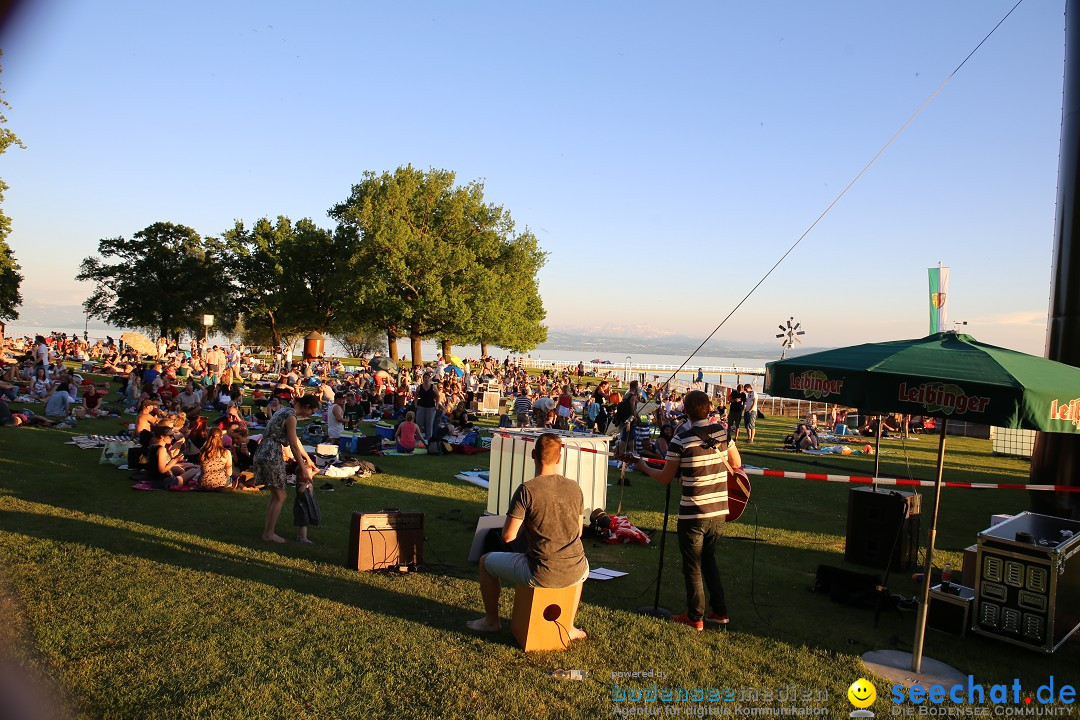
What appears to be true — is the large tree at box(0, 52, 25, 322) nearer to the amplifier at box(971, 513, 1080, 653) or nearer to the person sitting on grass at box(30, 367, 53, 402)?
the person sitting on grass at box(30, 367, 53, 402)

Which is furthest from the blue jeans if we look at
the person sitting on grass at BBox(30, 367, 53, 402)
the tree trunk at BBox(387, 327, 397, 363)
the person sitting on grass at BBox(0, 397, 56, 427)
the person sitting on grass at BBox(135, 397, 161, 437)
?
the tree trunk at BBox(387, 327, 397, 363)

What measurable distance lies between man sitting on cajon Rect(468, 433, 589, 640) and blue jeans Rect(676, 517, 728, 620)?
95 cm

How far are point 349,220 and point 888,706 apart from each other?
49.2m

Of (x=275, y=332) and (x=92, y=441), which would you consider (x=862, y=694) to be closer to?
(x=92, y=441)

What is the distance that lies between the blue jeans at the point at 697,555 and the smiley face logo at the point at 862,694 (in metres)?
1.25

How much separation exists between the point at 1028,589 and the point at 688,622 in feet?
8.74

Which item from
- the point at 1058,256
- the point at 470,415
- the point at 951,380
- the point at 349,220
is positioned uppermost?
the point at 349,220

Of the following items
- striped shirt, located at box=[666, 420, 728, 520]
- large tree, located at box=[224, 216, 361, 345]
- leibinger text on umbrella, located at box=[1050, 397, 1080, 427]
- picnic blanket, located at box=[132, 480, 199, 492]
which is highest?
large tree, located at box=[224, 216, 361, 345]

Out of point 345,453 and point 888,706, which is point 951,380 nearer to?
point 888,706

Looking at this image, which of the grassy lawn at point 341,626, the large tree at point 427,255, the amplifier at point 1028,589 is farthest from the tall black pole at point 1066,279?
the large tree at point 427,255

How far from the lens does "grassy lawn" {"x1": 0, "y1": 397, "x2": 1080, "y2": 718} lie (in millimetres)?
4074

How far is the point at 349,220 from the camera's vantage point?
162 ft

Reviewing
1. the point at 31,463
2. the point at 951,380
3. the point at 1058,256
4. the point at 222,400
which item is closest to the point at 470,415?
the point at 222,400

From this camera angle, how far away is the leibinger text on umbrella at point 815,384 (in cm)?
528
